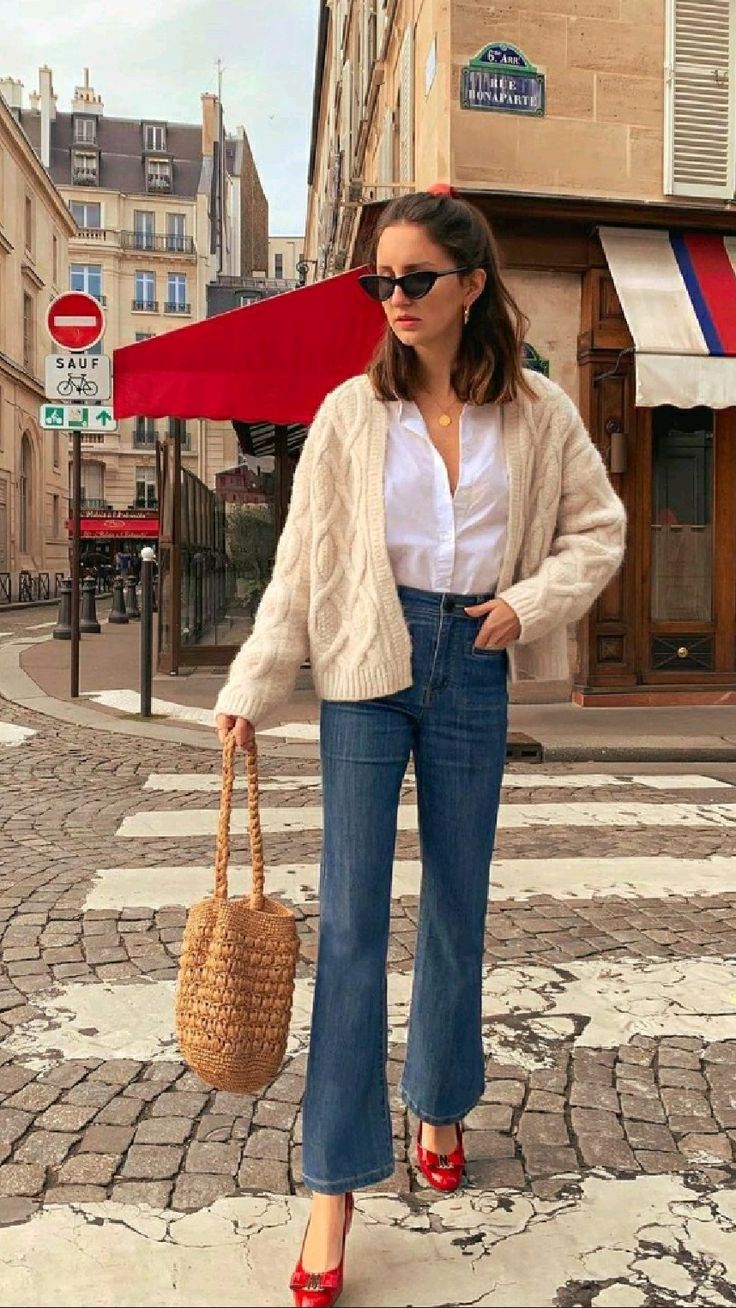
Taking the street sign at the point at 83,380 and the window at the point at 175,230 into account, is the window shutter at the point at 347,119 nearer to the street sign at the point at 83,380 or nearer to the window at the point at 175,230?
the street sign at the point at 83,380

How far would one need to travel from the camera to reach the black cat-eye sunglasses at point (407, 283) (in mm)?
1977

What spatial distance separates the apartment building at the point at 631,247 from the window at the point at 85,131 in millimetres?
59134

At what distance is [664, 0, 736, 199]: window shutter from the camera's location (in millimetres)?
9914

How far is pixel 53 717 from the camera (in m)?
9.05

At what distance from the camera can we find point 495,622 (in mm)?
1983

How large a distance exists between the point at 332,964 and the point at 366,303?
24.4 ft

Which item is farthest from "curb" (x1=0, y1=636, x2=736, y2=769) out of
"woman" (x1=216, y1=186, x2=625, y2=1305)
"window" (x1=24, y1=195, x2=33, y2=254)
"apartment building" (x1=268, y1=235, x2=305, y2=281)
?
"apartment building" (x1=268, y1=235, x2=305, y2=281)

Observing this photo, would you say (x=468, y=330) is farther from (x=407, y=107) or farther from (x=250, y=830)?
(x=407, y=107)

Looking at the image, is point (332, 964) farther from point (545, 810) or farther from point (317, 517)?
point (545, 810)

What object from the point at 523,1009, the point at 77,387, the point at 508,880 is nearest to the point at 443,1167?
the point at 523,1009

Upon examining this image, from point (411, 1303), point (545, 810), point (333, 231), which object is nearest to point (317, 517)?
point (411, 1303)

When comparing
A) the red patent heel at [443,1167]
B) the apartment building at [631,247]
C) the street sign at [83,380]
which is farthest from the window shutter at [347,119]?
the red patent heel at [443,1167]

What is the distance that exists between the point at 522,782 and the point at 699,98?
6.93m

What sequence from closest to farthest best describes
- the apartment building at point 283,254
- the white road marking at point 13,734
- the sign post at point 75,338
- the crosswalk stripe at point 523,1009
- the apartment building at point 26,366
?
1. the crosswalk stripe at point 523,1009
2. the white road marking at point 13,734
3. the sign post at point 75,338
4. the apartment building at point 26,366
5. the apartment building at point 283,254
